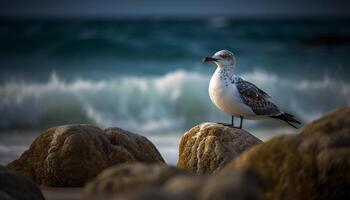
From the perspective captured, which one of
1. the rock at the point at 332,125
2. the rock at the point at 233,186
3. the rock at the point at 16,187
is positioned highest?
the rock at the point at 332,125

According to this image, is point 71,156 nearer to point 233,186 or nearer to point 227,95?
point 227,95

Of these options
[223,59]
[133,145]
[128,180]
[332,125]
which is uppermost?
[223,59]

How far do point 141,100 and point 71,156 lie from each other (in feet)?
32.4

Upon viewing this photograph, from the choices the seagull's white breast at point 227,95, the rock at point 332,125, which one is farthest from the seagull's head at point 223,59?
the rock at point 332,125

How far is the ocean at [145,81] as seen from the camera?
14570mm

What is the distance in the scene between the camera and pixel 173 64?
2223cm

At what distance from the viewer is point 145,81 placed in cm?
1853

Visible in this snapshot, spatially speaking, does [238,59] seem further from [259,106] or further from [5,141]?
[259,106]

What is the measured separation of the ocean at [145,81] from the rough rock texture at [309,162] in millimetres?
4770

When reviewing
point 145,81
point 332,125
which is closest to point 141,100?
point 145,81

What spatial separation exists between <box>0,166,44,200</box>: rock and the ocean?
4179 millimetres

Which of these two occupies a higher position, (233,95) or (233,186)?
(233,95)

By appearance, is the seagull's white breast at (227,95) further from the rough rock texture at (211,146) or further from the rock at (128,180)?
the rock at (128,180)

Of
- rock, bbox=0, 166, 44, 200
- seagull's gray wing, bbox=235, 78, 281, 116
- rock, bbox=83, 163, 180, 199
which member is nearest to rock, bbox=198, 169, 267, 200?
rock, bbox=83, 163, 180, 199
